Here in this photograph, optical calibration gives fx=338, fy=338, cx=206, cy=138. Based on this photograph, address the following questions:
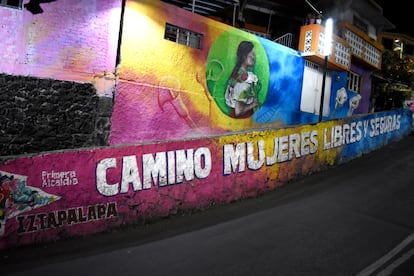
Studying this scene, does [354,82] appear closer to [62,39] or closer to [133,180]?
[62,39]

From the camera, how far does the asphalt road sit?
15.8ft

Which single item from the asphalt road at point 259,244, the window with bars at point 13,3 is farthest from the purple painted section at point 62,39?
the asphalt road at point 259,244

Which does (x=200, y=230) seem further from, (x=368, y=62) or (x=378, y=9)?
(x=378, y=9)

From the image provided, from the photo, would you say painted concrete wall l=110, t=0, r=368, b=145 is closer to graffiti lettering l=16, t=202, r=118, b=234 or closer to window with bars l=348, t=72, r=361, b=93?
graffiti lettering l=16, t=202, r=118, b=234

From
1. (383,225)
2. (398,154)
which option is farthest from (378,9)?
(383,225)

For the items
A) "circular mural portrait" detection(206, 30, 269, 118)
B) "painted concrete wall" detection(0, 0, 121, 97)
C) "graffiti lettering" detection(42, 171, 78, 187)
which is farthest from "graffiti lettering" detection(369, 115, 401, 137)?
"graffiti lettering" detection(42, 171, 78, 187)

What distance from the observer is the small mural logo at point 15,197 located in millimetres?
5055

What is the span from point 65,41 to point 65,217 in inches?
165

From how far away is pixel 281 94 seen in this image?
13.4m

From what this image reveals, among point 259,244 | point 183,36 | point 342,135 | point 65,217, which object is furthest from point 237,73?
point 65,217

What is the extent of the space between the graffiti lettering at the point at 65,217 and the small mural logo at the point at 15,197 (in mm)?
153

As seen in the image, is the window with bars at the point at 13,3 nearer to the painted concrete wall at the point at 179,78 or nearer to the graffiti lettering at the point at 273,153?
the painted concrete wall at the point at 179,78

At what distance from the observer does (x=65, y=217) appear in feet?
18.4

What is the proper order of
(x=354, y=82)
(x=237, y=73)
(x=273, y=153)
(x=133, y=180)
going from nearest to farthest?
(x=133, y=180) → (x=273, y=153) → (x=237, y=73) → (x=354, y=82)
